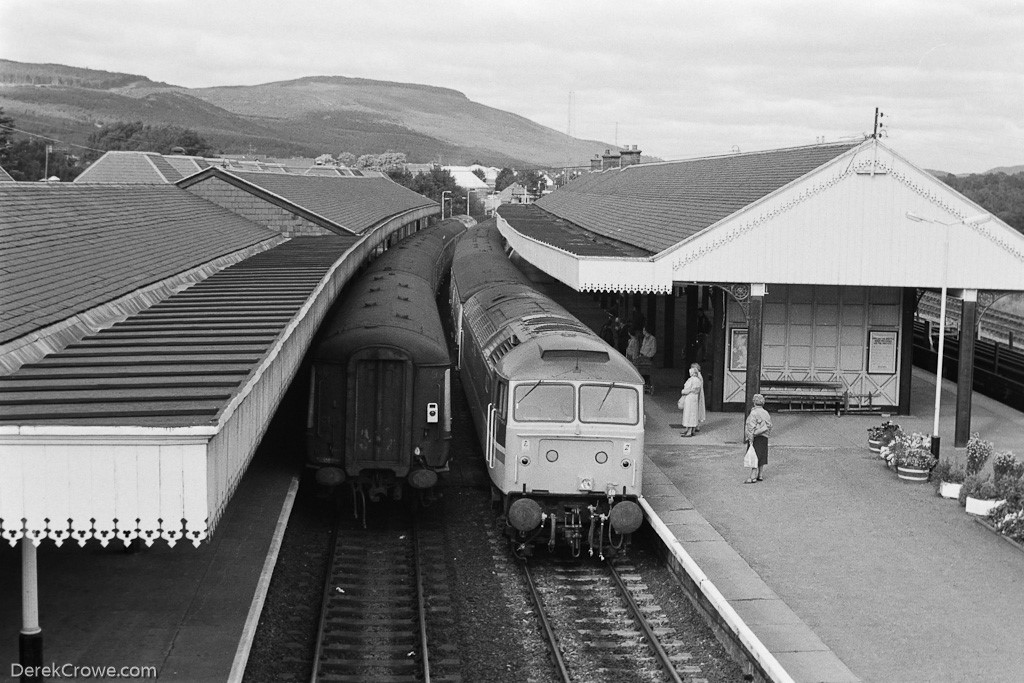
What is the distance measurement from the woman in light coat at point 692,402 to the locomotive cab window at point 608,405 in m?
5.91

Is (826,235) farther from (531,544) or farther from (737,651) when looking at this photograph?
(737,651)

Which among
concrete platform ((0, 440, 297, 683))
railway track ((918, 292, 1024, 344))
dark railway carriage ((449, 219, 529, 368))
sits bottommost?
concrete platform ((0, 440, 297, 683))

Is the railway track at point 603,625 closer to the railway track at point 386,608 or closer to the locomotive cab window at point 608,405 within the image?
the railway track at point 386,608

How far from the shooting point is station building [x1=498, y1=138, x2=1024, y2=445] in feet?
66.3

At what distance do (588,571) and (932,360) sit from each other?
64.6 ft

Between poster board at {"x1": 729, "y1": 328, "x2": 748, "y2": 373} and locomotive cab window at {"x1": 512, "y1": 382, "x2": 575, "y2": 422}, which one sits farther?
poster board at {"x1": 729, "y1": 328, "x2": 748, "y2": 373}

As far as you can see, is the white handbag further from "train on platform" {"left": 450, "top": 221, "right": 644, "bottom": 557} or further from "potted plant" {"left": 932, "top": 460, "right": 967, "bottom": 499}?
"train on platform" {"left": 450, "top": 221, "right": 644, "bottom": 557}

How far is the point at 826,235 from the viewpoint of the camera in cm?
2044

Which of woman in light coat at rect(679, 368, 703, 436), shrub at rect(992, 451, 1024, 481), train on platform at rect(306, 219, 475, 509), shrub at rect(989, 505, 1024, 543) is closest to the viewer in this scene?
shrub at rect(989, 505, 1024, 543)

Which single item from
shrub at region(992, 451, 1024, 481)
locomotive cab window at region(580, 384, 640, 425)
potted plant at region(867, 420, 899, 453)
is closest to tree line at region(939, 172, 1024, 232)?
potted plant at region(867, 420, 899, 453)

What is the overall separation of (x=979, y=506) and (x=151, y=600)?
10954 millimetres

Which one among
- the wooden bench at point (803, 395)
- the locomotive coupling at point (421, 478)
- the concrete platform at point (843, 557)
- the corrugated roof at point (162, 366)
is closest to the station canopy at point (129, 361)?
the corrugated roof at point (162, 366)

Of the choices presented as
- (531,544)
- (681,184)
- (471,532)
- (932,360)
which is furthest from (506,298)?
(932,360)

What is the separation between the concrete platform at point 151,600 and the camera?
31.7 feet
